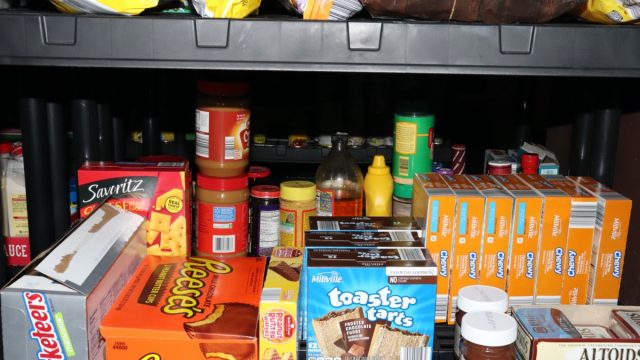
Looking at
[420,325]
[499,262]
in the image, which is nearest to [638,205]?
[499,262]

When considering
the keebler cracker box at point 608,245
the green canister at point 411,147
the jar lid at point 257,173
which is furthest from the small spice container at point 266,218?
the keebler cracker box at point 608,245

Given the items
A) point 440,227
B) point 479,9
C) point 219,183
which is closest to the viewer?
point 479,9

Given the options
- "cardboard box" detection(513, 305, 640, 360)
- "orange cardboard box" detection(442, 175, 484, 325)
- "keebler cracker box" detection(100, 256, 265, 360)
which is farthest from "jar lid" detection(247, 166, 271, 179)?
"cardboard box" detection(513, 305, 640, 360)

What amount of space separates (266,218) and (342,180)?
19cm

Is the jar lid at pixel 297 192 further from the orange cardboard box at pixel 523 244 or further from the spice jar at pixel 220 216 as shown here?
the orange cardboard box at pixel 523 244

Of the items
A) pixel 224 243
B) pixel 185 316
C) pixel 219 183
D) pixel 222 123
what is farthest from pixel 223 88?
pixel 185 316

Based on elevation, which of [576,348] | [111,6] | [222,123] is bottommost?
[576,348]

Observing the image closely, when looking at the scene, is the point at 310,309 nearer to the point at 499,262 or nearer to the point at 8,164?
the point at 499,262

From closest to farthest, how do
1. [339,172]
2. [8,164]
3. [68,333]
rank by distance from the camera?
[68,333], [339,172], [8,164]

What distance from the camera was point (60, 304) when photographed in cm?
95

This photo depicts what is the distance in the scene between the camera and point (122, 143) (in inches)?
70.5

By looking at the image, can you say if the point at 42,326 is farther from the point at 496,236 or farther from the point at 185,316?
the point at 496,236

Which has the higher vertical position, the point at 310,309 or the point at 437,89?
the point at 437,89

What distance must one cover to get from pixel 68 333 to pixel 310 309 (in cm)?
34
